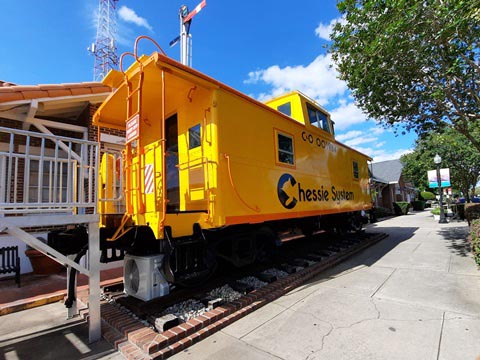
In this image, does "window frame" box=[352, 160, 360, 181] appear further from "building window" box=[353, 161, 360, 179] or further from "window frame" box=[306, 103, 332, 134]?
"window frame" box=[306, 103, 332, 134]

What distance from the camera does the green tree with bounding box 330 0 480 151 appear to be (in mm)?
5457

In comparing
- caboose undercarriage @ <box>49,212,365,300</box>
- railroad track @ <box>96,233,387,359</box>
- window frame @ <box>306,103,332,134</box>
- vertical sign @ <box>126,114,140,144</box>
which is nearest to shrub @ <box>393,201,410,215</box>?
window frame @ <box>306,103,332,134</box>

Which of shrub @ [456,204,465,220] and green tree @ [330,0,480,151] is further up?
green tree @ [330,0,480,151]

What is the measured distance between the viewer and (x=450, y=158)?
2031 centimetres

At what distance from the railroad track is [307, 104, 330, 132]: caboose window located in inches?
136

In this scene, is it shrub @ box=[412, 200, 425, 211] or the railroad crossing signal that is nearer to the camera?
the railroad crossing signal

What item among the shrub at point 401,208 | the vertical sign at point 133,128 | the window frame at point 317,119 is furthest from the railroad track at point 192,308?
the shrub at point 401,208

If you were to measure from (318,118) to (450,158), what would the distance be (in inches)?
760

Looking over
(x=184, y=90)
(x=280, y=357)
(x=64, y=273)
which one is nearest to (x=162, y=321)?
(x=280, y=357)

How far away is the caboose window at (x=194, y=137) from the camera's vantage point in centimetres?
432

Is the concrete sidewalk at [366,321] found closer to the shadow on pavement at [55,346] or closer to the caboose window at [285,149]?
the shadow on pavement at [55,346]

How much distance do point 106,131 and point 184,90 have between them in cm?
393

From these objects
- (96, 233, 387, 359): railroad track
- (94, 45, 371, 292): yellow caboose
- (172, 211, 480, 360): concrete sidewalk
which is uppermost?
(94, 45, 371, 292): yellow caboose

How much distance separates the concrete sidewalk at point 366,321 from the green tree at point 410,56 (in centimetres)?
447
